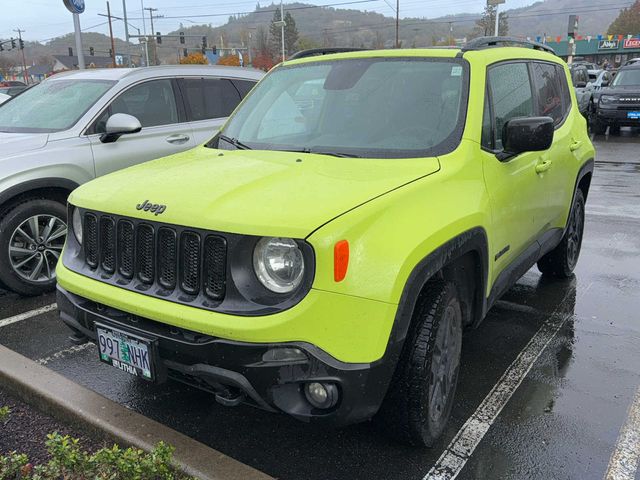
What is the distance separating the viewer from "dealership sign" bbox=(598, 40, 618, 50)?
215 feet

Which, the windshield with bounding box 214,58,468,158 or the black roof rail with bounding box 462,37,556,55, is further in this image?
the black roof rail with bounding box 462,37,556,55

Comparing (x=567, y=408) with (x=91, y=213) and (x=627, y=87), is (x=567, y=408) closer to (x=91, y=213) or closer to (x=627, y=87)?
(x=91, y=213)

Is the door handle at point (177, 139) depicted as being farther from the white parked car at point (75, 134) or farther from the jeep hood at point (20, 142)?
the jeep hood at point (20, 142)

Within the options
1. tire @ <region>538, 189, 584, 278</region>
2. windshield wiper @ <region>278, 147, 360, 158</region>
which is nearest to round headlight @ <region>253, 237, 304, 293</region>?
windshield wiper @ <region>278, 147, 360, 158</region>

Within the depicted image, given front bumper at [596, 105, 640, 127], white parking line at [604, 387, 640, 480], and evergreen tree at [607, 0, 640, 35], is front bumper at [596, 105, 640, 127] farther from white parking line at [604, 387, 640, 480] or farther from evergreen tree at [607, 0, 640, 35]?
evergreen tree at [607, 0, 640, 35]

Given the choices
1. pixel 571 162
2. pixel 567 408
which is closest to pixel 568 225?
pixel 571 162

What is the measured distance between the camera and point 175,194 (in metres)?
2.71

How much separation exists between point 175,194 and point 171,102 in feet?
12.0

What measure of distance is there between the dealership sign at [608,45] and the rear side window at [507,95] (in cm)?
7151

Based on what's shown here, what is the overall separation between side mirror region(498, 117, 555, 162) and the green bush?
7.75ft

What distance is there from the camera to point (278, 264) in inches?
94.6

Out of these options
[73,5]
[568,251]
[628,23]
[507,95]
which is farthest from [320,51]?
[628,23]

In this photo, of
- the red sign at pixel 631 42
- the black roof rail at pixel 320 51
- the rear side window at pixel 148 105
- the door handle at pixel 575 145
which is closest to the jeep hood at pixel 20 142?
the rear side window at pixel 148 105

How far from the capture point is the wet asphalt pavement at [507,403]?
288 cm
